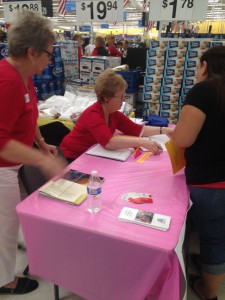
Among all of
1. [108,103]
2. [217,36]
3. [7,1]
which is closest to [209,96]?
[108,103]

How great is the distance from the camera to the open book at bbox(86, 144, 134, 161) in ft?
6.72

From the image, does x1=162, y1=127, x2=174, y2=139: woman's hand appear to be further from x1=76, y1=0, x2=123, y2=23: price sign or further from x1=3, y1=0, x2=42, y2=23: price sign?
x1=3, y1=0, x2=42, y2=23: price sign

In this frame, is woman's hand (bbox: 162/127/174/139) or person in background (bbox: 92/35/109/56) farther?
person in background (bbox: 92/35/109/56)

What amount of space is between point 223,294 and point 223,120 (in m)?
1.33

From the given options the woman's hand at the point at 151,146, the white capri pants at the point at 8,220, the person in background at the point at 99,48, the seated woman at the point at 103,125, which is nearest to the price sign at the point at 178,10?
the seated woman at the point at 103,125

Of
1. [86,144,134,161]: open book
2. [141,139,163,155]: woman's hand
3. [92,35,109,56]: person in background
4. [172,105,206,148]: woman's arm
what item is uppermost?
[92,35,109,56]: person in background

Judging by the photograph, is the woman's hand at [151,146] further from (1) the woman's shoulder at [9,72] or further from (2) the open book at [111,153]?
(1) the woman's shoulder at [9,72]

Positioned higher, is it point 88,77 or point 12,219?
point 88,77

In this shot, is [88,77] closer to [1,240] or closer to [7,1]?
[7,1]

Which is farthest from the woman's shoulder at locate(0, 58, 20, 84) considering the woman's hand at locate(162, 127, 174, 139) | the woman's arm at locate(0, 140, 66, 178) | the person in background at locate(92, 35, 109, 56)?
the person in background at locate(92, 35, 109, 56)

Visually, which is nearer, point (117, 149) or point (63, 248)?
point (63, 248)

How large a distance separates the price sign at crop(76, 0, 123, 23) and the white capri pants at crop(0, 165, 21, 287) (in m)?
3.41

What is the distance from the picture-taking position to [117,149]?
215 cm

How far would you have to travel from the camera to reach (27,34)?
132 cm
